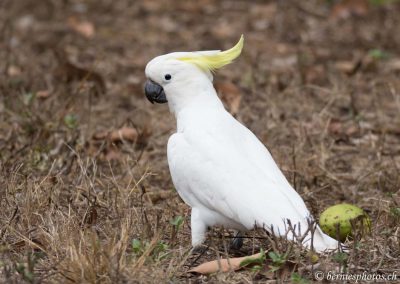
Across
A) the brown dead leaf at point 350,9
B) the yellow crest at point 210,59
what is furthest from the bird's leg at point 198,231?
the brown dead leaf at point 350,9

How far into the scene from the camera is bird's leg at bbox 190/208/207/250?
11.5ft

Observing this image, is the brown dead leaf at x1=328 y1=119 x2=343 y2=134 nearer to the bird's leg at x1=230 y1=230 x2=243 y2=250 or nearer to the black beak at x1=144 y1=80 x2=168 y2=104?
the black beak at x1=144 y1=80 x2=168 y2=104

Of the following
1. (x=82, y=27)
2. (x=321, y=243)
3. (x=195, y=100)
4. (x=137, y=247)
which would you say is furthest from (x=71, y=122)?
(x=82, y=27)

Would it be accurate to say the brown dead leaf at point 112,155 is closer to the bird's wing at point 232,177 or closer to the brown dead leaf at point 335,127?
the bird's wing at point 232,177

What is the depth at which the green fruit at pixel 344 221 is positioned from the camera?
3543mm

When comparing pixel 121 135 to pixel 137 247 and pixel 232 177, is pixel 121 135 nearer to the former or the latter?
pixel 232 177

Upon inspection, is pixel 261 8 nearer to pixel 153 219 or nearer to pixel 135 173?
pixel 135 173

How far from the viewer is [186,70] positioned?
379 centimetres

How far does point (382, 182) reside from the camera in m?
4.54

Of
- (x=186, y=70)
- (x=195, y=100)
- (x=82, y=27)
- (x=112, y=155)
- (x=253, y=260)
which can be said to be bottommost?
(x=112, y=155)

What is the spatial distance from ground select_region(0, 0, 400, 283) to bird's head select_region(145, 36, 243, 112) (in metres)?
0.43

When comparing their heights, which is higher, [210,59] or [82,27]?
[210,59]

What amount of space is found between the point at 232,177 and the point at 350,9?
498 centimetres

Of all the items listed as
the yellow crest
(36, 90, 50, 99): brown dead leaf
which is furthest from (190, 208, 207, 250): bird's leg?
(36, 90, 50, 99): brown dead leaf
